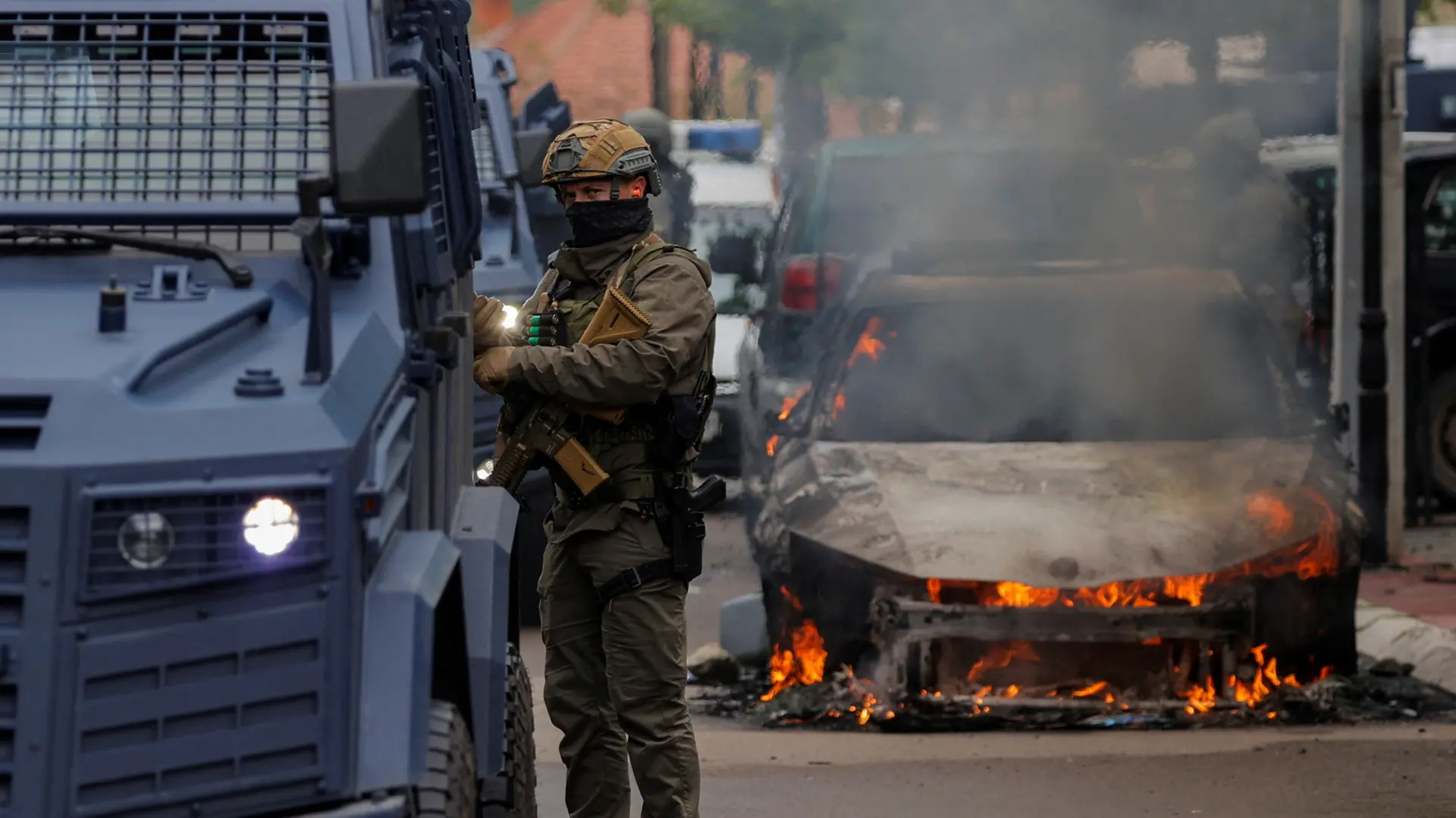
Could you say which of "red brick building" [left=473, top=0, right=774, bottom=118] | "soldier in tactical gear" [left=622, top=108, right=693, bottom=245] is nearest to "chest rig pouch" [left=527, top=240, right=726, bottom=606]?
"soldier in tactical gear" [left=622, top=108, right=693, bottom=245]

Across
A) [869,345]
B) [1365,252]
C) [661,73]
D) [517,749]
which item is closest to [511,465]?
[517,749]

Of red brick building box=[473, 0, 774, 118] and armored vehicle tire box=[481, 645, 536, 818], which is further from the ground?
red brick building box=[473, 0, 774, 118]

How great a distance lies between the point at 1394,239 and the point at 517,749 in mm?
7771

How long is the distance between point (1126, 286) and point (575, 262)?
3.51 meters

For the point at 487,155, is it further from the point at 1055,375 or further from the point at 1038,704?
the point at 1038,704

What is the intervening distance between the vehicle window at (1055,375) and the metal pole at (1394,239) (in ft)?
11.4

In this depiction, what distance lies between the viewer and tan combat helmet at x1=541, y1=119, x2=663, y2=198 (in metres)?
5.35

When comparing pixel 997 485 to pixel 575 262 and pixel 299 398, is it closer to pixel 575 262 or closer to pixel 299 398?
pixel 575 262

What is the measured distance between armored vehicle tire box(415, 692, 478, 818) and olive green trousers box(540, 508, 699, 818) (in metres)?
1.02

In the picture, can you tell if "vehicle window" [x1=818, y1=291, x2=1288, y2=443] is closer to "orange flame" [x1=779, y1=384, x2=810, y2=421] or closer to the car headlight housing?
"orange flame" [x1=779, y1=384, x2=810, y2=421]

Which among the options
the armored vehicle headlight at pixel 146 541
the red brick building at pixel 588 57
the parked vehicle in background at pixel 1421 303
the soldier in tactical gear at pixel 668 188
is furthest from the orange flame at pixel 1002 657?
the red brick building at pixel 588 57

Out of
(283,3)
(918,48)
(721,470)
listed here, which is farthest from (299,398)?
(918,48)

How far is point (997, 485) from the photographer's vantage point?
8.07 metres

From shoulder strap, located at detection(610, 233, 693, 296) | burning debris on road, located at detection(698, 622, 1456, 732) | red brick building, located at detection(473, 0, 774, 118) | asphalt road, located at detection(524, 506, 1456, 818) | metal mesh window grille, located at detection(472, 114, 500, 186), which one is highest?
red brick building, located at detection(473, 0, 774, 118)
